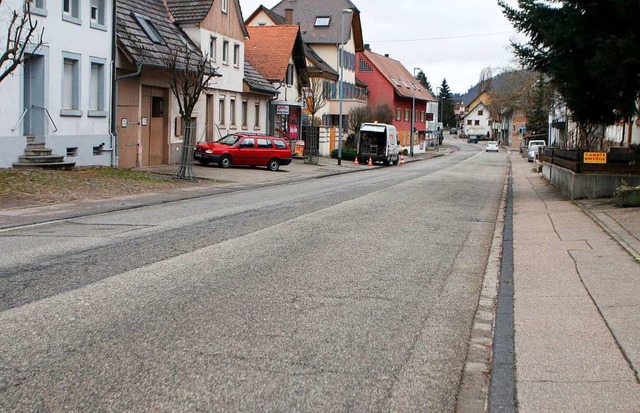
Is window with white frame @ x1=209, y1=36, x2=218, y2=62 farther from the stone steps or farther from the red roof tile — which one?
the stone steps

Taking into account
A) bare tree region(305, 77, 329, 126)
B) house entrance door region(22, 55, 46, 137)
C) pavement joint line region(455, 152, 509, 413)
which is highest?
bare tree region(305, 77, 329, 126)

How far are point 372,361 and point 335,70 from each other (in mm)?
65853

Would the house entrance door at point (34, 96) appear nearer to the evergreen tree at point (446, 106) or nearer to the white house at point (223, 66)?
the white house at point (223, 66)

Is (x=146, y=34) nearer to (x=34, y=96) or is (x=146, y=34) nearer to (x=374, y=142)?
(x=34, y=96)

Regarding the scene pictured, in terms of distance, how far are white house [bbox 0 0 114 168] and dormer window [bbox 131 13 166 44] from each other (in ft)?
14.0

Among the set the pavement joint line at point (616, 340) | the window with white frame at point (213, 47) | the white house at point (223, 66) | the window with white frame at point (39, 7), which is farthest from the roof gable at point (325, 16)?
the pavement joint line at point (616, 340)

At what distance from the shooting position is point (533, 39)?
944 inches

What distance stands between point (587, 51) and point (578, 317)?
15985mm

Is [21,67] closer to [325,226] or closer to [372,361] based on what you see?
[325,226]

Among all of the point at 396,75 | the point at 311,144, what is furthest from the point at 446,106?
the point at 311,144

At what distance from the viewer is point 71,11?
26.9 m

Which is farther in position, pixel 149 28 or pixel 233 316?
pixel 149 28

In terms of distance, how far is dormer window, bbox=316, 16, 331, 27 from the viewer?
244ft

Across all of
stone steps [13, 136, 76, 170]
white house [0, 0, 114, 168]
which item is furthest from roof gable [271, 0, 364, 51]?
stone steps [13, 136, 76, 170]
